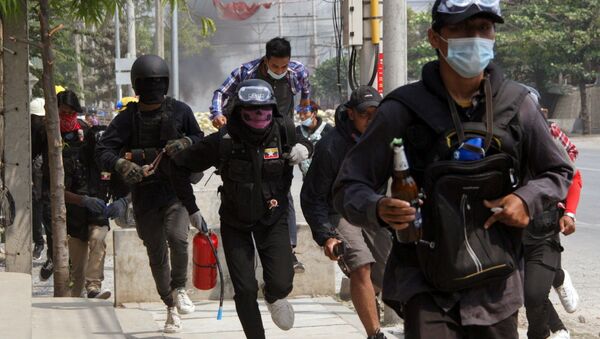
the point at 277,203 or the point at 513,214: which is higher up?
the point at 513,214

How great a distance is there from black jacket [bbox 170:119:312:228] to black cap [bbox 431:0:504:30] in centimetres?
310

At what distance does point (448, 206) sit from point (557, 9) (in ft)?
160

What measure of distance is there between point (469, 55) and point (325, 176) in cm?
353

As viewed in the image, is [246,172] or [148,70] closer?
[246,172]

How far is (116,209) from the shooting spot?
9.35 metres

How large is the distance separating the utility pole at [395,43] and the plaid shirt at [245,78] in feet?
3.61

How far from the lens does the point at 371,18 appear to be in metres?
9.57

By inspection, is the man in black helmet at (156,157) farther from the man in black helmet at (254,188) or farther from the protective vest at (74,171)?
the protective vest at (74,171)

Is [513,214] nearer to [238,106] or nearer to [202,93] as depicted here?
[238,106]

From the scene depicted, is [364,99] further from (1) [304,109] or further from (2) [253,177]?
(1) [304,109]

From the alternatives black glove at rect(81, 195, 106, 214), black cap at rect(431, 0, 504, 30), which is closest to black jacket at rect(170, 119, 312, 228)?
black glove at rect(81, 195, 106, 214)

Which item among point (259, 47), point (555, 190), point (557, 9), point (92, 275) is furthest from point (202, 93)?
Result: point (555, 190)

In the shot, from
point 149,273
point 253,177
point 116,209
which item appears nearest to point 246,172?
point 253,177

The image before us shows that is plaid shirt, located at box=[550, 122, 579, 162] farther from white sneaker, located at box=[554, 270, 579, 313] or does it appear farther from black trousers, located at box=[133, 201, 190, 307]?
black trousers, located at box=[133, 201, 190, 307]
